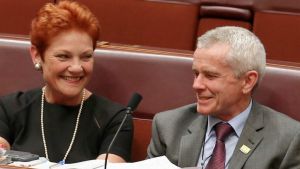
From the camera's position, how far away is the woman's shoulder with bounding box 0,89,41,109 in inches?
32.9

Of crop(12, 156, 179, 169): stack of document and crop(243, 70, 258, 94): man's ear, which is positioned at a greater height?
crop(243, 70, 258, 94): man's ear

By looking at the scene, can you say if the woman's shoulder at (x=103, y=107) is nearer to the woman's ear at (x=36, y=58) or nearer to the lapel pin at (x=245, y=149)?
the woman's ear at (x=36, y=58)

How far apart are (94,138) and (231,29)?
0.22 metres

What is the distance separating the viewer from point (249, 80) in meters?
0.74

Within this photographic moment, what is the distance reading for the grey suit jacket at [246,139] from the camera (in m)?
0.71

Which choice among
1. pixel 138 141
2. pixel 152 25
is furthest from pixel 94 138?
pixel 152 25

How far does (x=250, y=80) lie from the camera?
74cm

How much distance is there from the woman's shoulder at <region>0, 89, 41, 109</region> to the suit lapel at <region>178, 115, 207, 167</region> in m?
0.21

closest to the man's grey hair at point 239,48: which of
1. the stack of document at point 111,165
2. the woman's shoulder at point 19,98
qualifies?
the stack of document at point 111,165

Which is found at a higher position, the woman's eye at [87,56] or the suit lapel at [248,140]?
the woman's eye at [87,56]

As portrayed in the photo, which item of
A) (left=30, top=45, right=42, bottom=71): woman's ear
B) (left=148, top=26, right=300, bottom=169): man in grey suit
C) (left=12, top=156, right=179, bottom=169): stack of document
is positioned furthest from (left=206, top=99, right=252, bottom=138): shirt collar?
(left=30, top=45, right=42, bottom=71): woman's ear

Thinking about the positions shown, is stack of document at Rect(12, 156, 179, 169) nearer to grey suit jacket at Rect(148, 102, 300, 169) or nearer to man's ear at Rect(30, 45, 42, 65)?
grey suit jacket at Rect(148, 102, 300, 169)

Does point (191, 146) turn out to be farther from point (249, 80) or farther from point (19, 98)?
point (19, 98)

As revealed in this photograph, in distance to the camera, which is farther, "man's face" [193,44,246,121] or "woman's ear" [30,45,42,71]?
"woman's ear" [30,45,42,71]
